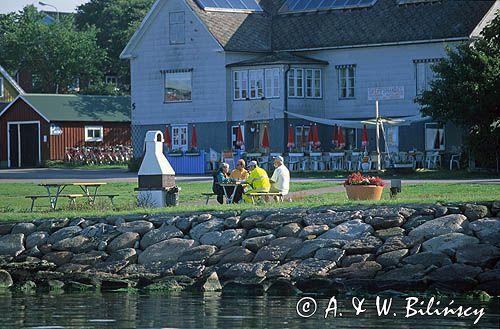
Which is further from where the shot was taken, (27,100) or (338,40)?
(27,100)

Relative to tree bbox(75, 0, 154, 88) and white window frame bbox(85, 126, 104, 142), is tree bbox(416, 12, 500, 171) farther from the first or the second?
tree bbox(75, 0, 154, 88)

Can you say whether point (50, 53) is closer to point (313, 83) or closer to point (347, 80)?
point (313, 83)

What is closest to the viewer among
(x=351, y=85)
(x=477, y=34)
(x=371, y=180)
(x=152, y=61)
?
(x=371, y=180)

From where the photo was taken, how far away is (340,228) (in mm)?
25906

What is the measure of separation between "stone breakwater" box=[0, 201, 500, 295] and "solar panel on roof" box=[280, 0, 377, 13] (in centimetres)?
3313

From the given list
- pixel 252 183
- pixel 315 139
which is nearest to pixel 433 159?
pixel 315 139

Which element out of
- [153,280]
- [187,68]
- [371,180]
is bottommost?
[153,280]

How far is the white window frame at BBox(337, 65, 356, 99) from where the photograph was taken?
192 ft

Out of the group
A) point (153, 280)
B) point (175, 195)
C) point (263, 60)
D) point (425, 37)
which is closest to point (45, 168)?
point (263, 60)

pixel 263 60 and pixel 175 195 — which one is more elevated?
pixel 263 60

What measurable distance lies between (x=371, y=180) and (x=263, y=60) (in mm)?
29393

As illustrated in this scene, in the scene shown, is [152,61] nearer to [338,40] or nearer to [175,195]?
[338,40]

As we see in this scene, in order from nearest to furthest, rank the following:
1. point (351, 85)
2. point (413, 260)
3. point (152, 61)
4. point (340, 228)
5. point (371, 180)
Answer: point (413, 260), point (340, 228), point (371, 180), point (351, 85), point (152, 61)

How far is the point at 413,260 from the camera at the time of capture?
2425cm
